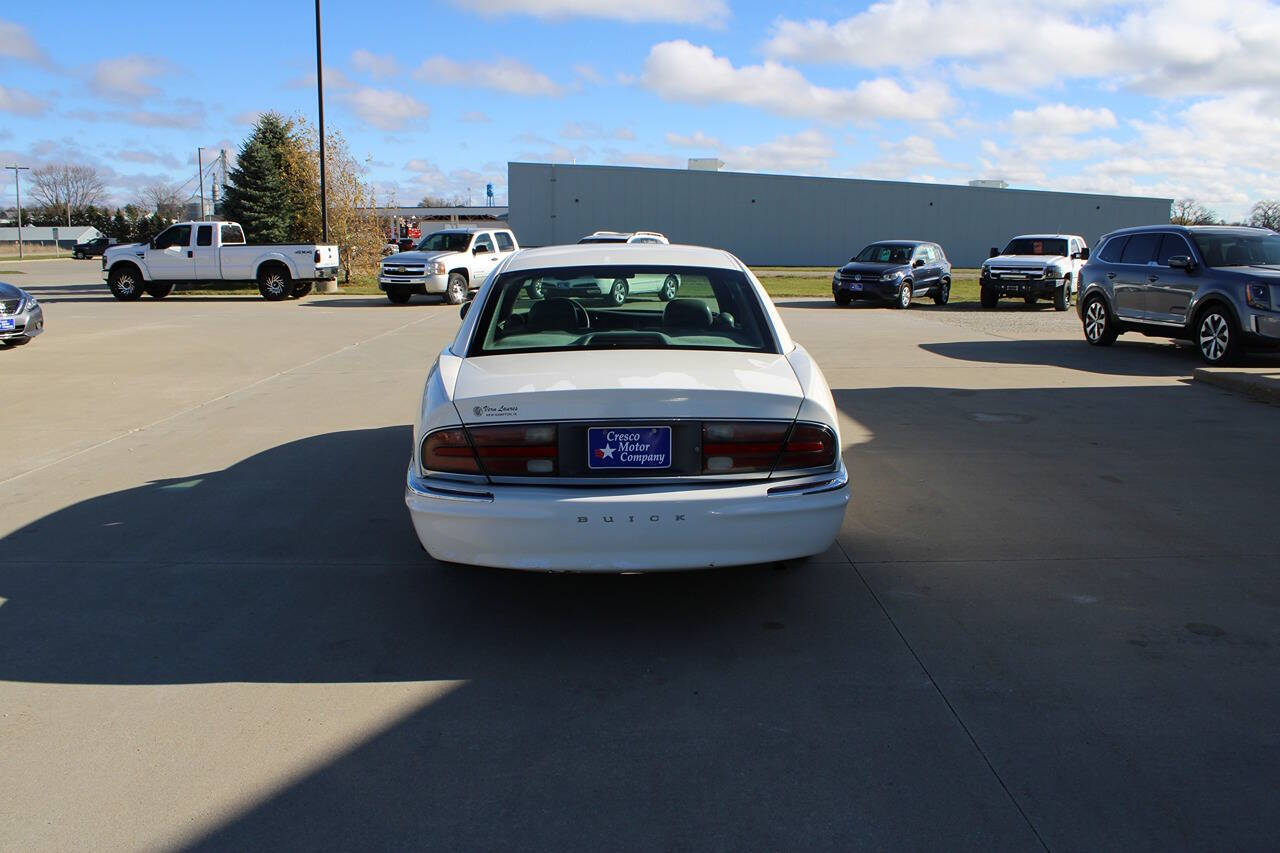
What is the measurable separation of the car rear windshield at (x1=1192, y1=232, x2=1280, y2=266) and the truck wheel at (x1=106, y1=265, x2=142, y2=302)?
954 inches

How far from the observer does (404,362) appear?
13758 millimetres

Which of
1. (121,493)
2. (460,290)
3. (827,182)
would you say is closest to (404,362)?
(121,493)

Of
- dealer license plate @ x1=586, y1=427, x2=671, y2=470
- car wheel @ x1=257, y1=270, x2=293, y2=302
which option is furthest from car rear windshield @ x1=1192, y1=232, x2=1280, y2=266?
car wheel @ x1=257, y1=270, x2=293, y2=302

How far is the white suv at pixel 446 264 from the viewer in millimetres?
25234

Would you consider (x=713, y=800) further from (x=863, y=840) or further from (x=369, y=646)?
(x=369, y=646)

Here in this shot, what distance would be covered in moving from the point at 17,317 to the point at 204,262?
12419 millimetres

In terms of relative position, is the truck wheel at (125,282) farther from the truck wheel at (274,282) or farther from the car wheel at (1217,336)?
the car wheel at (1217,336)

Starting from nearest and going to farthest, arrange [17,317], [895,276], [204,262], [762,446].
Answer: [762,446]
[17,317]
[895,276]
[204,262]

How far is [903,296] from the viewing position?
85.0 ft

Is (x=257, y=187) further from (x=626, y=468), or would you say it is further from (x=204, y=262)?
(x=626, y=468)

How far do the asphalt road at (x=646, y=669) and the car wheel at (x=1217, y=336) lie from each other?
5.85m

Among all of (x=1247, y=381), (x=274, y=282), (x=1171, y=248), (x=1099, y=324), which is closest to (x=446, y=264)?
(x=274, y=282)

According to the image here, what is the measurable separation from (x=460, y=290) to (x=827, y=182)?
1506 inches

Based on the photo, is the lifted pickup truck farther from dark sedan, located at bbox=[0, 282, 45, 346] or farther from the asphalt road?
dark sedan, located at bbox=[0, 282, 45, 346]
